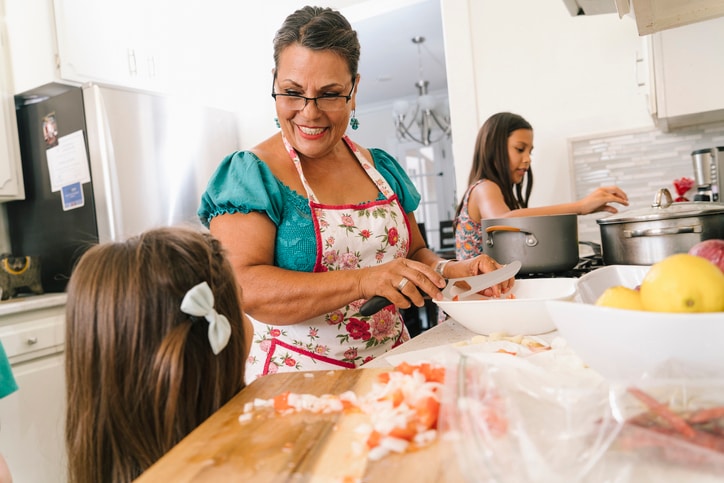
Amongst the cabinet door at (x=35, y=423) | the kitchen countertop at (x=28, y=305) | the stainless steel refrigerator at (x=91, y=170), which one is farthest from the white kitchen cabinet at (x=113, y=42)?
the cabinet door at (x=35, y=423)

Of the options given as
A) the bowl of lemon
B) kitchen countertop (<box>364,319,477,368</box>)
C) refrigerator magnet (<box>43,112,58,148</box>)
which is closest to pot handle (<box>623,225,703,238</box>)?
kitchen countertop (<box>364,319,477,368</box>)

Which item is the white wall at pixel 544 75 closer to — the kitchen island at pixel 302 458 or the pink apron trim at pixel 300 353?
the pink apron trim at pixel 300 353

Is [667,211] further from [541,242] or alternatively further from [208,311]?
[208,311]

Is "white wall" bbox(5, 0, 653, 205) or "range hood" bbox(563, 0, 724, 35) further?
"white wall" bbox(5, 0, 653, 205)

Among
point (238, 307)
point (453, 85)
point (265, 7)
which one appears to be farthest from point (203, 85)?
point (238, 307)

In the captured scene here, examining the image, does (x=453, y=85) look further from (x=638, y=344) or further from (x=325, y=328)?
(x=638, y=344)

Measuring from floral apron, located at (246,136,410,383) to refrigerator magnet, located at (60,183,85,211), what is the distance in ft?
5.37

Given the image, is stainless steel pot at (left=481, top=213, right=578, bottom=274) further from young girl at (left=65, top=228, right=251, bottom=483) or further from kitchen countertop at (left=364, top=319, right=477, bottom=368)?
young girl at (left=65, top=228, right=251, bottom=483)

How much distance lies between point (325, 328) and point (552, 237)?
572 mm

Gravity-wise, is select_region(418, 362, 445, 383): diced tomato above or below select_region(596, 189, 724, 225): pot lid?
below

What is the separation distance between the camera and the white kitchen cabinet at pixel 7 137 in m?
2.41

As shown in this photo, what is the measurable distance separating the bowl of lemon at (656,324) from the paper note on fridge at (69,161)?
2402mm

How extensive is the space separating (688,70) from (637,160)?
0.54 metres

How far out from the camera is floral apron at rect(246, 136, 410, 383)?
3.73 ft
